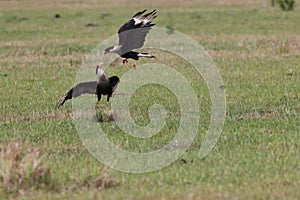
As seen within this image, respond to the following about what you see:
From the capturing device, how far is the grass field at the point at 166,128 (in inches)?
291

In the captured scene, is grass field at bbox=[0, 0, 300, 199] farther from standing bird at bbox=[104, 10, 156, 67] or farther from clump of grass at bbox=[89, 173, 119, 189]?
standing bird at bbox=[104, 10, 156, 67]

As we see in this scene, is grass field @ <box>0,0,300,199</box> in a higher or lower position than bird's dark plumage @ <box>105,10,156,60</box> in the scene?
lower

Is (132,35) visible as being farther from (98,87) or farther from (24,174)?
(24,174)

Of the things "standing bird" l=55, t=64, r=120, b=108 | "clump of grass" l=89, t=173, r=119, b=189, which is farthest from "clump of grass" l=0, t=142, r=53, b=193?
"standing bird" l=55, t=64, r=120, b=108

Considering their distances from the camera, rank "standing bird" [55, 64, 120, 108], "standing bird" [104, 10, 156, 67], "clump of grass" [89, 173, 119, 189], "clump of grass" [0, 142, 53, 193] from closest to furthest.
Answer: "clump of grass" [0, 142, 53, 193], "clump of grass" [89, 173, 119, 189], "standing bird" [55, 64, 120, 108], "standing bird" [104, 10, 156, 67]

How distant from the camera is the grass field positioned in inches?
291

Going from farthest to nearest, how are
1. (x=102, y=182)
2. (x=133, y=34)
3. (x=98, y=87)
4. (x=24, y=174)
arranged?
(x=133, y=34), (x=98, y=87), (x=102, y=182), (x=24, y=174)

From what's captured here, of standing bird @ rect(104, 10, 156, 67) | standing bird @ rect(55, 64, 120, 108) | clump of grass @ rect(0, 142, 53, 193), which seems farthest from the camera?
standing bird @ rect(104, 10, 156, 67)

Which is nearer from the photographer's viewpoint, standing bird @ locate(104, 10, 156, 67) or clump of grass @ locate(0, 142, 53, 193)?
clump of grass @ locate(0, 142, 53, 193)

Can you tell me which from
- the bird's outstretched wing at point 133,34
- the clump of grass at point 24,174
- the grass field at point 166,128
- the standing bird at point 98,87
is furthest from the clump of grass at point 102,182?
the bird's outstretched wing at point 133,34

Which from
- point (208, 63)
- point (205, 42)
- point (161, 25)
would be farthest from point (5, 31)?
point (208, 63)

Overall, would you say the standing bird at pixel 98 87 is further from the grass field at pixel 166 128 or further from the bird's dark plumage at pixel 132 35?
the bird's dark plumage at pixel 132 35

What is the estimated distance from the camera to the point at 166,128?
413 inches

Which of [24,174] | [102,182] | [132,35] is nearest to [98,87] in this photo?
[132,35]
